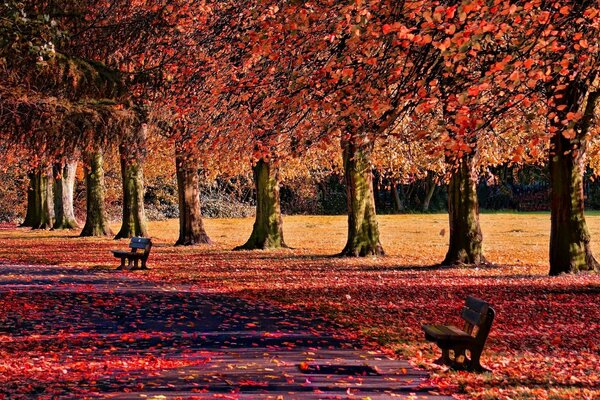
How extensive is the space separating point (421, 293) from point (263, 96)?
16.4ft

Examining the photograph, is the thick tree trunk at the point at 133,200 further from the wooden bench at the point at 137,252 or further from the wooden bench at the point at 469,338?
the wooden bench at the point at 469,338

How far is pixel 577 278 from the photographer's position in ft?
62.4

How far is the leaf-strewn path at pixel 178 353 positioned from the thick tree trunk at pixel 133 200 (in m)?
18.2

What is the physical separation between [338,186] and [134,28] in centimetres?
4922

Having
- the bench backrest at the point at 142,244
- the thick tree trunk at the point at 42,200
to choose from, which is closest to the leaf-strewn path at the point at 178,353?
the bench backrest at the point at 142,244

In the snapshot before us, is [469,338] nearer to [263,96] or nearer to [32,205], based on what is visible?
[263,96]

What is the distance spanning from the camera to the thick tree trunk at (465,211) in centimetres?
2250

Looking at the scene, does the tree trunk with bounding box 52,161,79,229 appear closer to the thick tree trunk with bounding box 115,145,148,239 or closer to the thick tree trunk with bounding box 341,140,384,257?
the thick tree trunk with bounding box 115,145,148,239

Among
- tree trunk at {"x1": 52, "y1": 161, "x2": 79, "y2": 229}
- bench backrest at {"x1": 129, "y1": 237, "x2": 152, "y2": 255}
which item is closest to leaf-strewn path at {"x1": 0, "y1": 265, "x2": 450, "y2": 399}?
bench backrest at {"x1": 129, "y1": 237, "x2": 152, "y2": 255}

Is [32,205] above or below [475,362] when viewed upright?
above

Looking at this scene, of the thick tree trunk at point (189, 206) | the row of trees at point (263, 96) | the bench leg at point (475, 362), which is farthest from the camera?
the thick tree trunk at point (189, 206)

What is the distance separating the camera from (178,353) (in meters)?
10.7

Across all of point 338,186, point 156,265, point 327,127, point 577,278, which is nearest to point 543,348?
point 327,127

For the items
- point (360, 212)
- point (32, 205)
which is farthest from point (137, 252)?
point (32, 205)
